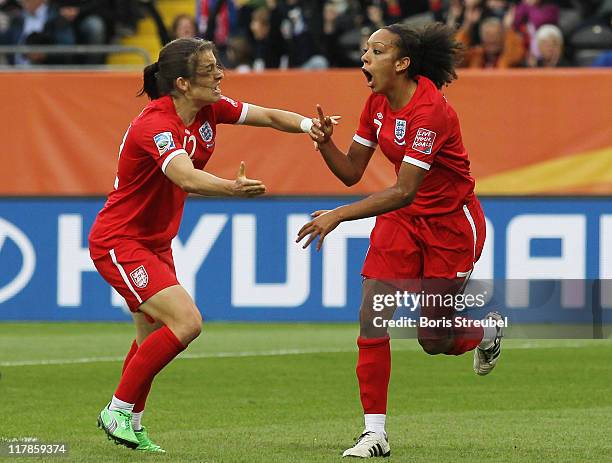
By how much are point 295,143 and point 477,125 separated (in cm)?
172

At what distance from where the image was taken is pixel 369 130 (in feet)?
25.5

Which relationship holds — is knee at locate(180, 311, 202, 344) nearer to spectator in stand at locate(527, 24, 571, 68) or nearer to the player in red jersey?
the player in red jersey

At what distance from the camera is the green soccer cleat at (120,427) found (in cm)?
725

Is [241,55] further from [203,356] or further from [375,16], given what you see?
[203,356]

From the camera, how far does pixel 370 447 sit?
23.4ft

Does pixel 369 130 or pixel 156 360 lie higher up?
pixel 369 130

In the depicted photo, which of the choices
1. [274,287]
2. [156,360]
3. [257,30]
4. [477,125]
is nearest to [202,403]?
[156,360]

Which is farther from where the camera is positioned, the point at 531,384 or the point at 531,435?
the point at 531,384


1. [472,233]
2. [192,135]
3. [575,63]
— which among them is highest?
[575,63]

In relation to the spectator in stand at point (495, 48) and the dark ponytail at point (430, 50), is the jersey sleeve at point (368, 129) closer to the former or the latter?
the dark ponytail at point (430, 50)

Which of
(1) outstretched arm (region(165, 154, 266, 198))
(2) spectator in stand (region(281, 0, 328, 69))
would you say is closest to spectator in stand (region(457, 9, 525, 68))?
(2) spectator in stand (region(281, 0, 328, 69))

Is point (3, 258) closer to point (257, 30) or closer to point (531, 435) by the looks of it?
point (257, 30)

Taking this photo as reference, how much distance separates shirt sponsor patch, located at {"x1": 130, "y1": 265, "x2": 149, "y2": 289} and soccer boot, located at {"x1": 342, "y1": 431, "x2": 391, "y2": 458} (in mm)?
1286

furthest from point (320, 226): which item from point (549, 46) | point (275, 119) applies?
point (549, 46)
